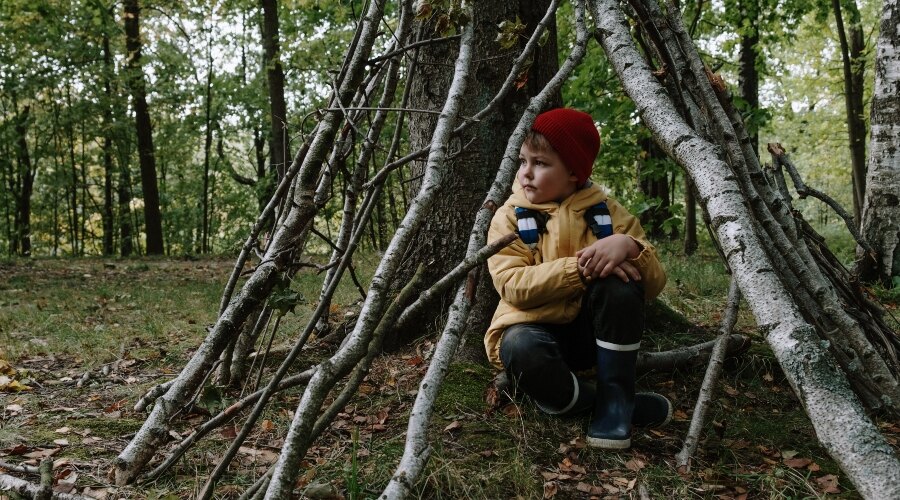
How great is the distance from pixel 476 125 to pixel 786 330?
78.6 inches

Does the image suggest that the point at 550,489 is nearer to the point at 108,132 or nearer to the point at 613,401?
the point at 613,401

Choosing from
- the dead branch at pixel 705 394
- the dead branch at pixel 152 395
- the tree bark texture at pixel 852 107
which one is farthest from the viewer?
the tree bark texture at pixel 852 107

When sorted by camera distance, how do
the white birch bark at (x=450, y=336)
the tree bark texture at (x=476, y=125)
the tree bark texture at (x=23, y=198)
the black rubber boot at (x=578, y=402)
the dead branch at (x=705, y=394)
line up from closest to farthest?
1. the white birch bark at (x=450, y=336)
2. the dead branch at (x=705, y=394)
3. the black rubber boot at (x=578, y=402)
4. the tree bark texture at (x=476, y=125)
5. the tree bark texture at (x=23, y=198)

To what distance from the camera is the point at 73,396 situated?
3098 millimetres

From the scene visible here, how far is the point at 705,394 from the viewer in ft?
7.59

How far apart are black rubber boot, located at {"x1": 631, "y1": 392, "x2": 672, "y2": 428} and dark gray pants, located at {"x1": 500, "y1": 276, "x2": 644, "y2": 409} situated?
0.99 ft

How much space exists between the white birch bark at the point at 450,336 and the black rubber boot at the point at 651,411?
0.95 meters

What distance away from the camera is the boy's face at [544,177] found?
2.56 m

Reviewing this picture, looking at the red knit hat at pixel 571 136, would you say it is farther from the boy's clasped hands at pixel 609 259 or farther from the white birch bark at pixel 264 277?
the white birch bark at pixel 264 277

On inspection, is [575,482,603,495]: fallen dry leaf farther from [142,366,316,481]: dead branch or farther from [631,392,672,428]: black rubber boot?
[142,366,316,481]: dead branch

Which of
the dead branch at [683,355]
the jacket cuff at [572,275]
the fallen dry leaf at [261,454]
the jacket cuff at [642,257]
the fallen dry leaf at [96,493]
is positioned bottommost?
the fallen dry leaf at [96,493]

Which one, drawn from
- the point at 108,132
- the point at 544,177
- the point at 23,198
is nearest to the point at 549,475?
the point at 544,177

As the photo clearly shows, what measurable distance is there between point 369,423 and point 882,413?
2146mm

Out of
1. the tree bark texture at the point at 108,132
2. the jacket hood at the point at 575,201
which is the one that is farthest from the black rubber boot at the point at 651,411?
the tree bark texture at the point at 108,132
